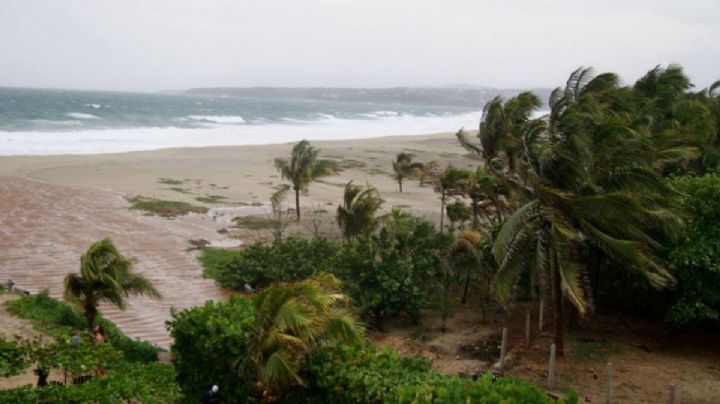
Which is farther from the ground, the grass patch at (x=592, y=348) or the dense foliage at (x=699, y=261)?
the dense foliage at (x=699, y=261)

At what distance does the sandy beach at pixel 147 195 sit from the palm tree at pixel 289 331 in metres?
5.92

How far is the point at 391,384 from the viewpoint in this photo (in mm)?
7688

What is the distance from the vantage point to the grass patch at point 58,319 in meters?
11.9

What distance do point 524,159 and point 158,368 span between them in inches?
289

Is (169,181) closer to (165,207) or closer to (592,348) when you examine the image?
(165,207)

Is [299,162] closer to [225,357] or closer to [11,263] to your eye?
[11,263]

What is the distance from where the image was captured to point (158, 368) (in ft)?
27.4

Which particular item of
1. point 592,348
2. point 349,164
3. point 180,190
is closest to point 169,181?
point 180,190

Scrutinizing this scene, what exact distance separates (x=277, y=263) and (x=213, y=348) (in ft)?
27.4

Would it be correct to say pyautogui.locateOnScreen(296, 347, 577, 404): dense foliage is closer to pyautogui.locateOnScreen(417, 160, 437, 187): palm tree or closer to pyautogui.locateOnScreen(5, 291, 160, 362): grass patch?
pyautogui.locateOnScreen(5, 291, 160, 362): grass patch

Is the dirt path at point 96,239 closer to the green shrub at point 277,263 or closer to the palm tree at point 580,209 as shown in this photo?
the green shrub at point 277,263

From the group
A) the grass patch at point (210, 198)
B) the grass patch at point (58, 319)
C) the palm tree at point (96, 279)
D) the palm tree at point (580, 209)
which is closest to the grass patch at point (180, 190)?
the grass patch at point (210, 198)

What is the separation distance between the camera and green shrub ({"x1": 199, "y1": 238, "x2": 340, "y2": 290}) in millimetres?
17141

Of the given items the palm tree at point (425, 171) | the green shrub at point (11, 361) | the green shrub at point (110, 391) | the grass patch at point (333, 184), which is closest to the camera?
the green shrub at point (110, 391)
